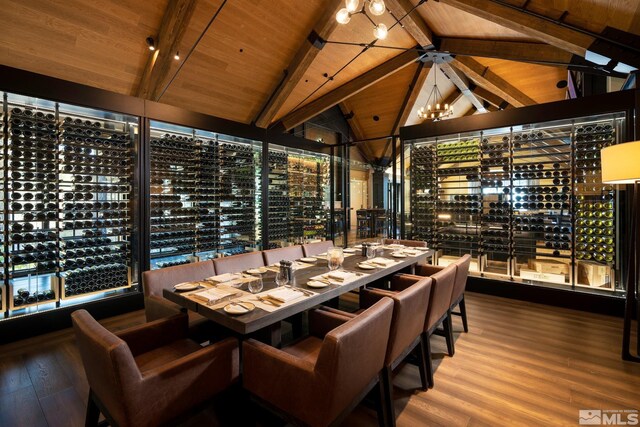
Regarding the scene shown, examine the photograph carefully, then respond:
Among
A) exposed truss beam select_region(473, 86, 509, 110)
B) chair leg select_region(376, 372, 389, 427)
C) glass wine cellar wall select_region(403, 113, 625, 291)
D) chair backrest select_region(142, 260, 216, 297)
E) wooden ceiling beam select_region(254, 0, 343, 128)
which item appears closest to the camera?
chair leg select_region(376, 372, 389, 427)

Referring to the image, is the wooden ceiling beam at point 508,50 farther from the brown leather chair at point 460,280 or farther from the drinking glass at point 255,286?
the drinking glass at point 255,286

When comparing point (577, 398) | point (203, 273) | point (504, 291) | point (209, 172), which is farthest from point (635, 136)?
point (209, 172)

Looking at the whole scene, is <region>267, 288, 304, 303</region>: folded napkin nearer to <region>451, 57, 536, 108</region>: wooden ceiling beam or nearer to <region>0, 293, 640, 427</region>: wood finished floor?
<region>0, 293, 640, 427</region>: wood finished floor

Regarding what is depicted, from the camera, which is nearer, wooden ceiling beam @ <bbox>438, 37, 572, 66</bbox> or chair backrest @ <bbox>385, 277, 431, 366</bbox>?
chair backrest @ <bbox>385, 277, 431, 366</bbox>

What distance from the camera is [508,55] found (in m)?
4.64

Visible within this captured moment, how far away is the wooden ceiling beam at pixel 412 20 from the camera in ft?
14.5

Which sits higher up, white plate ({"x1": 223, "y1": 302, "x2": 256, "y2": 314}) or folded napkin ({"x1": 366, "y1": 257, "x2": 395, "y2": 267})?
folded napkin ({"x1": 366, "y1": 257, "x2": 395, "y2": 267})

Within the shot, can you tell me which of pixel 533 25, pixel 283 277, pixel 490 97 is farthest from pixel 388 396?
pixel 490 97

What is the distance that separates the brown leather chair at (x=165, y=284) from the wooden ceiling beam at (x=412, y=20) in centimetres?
435

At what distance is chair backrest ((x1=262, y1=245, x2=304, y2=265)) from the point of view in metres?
3.54

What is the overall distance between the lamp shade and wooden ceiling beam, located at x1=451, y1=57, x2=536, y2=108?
4.19 m

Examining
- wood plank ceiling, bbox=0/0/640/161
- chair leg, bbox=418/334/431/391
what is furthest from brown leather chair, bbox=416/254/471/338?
wood plank ceiling, bbox=0/0/640/161

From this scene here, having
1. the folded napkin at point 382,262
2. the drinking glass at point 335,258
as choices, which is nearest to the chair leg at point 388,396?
the drinking glass at point 335,258

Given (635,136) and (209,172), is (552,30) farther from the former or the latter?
(209,172)
